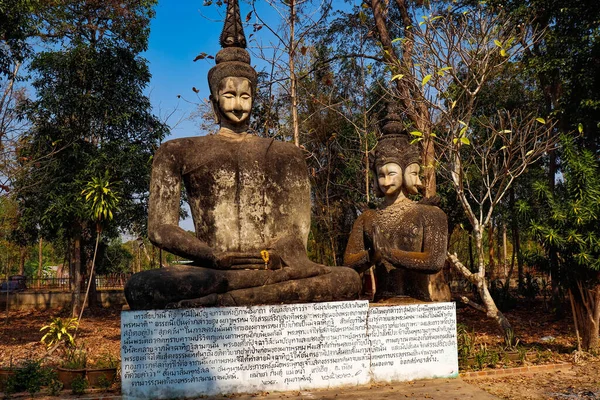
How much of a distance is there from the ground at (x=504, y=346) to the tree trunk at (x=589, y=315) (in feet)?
1.10

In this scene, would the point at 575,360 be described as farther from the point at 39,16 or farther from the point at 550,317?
the point at 39,16

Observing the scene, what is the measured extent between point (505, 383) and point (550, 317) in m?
9.45

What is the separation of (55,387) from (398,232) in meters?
4.28

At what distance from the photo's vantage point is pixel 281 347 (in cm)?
541

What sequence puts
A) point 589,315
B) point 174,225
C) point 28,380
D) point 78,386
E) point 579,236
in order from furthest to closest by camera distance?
point 589,315, point 579,236, point 28,380, point 78,386, point 174,225

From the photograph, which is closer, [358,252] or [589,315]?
[358,252]

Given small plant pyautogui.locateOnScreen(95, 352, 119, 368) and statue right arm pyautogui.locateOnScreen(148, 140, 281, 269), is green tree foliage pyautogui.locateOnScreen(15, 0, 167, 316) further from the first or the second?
statue right arm pyautogui.locateOnScreen(148, 140, 281, 269)

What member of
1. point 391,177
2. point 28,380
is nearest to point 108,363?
point 28,380

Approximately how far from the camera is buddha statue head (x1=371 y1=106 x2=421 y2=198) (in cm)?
670

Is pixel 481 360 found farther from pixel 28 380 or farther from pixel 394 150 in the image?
pixel 28 380

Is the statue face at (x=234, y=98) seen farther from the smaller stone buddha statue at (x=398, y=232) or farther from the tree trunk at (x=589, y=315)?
the tree trunk at (x=589, y=315)

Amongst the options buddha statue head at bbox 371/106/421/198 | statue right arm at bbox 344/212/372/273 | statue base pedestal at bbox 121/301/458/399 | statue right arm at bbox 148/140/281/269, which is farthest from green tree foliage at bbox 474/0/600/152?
statue right arm at bbox 148/140/281/269

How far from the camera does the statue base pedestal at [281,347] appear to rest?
5023 mm

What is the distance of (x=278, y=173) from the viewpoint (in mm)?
6367
